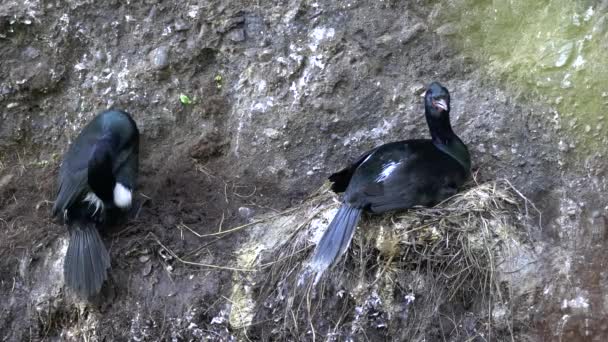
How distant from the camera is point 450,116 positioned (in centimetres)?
640

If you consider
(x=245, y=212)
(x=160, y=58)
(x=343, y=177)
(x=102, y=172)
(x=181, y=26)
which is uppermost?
(x=181, y=26)

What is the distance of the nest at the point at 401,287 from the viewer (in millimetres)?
5457

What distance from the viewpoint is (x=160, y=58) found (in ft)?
21.6

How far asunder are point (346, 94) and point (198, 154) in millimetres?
998

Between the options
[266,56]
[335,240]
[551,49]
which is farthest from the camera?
[266,56]

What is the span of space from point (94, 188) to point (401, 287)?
72.0 inches

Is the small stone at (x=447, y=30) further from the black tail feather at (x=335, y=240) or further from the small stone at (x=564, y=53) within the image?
the black tail feather at (x=335, y=240)

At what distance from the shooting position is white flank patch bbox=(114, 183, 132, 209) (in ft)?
19.5

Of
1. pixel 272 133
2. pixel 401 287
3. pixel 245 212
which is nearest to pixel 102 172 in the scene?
pixel 245 212

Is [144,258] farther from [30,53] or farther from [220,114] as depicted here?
[30,53]

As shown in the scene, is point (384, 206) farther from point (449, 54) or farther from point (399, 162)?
point (449, 54)

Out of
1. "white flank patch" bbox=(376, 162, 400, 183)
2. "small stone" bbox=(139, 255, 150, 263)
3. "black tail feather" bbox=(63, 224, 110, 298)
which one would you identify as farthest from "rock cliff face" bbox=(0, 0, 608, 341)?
"white flank patch" bbox=(376, 162, 400, 183)

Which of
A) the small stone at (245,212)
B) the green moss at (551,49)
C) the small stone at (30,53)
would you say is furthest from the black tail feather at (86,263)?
the green moss at (551,49)

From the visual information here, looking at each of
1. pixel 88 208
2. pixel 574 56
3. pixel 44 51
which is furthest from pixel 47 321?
pixel 574 56
